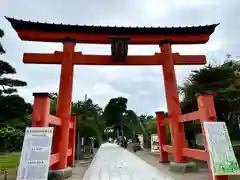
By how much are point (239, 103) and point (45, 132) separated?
373 inches

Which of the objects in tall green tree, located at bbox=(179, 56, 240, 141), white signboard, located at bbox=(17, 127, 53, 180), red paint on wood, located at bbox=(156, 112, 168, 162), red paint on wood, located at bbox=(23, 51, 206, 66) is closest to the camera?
white signboard, located at bbox=(17, 127, 53, 180)

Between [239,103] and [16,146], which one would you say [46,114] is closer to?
[239,103]

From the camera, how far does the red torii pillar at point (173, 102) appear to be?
7.56 m

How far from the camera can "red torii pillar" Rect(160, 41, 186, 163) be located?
7559 millimetres

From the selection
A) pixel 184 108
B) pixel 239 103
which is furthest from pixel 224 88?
pixel 184 108

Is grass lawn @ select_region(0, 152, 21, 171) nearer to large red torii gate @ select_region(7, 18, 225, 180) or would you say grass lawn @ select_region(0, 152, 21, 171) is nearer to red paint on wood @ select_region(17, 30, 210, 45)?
large red torii gate @ select_region(7, 18, 225, 180)

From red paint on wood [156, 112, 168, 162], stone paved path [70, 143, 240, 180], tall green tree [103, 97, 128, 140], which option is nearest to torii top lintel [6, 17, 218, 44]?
red paint on wood [156, 112, 168, 162]

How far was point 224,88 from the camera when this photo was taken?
9.52 meters

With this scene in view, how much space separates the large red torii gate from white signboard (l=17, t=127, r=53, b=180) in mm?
1994

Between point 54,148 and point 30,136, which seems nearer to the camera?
point 30,136

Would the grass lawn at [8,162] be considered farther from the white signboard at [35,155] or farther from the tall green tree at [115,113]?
the tall green tree at [115,113]

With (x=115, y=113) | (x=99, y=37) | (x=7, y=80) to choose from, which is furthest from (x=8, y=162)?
(x=115, y=113)

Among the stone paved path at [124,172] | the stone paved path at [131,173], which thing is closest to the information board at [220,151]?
the stone paved path at [131,173]

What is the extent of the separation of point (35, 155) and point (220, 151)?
406 centimetres
